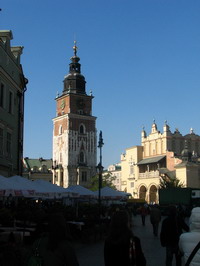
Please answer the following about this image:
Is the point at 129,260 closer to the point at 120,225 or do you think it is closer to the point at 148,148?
the point at 120,225

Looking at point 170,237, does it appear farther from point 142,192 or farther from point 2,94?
point 142,192

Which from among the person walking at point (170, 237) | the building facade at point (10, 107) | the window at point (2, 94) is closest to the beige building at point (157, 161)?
the building facade at point (10, 107)

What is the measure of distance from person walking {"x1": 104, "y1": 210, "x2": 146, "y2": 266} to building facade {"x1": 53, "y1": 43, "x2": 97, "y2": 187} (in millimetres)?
81010

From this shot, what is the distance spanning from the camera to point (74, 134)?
88.9m

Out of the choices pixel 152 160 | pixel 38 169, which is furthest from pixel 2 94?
pixel 38 169

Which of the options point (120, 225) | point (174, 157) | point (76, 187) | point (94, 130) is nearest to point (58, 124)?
point (94, 130)

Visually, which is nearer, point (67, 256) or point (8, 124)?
point (67, 256)

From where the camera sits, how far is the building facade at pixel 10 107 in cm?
2759

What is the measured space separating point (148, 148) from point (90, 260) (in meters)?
68.5

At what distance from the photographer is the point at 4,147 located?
28.1 metres

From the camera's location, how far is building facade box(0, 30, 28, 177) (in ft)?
90.5

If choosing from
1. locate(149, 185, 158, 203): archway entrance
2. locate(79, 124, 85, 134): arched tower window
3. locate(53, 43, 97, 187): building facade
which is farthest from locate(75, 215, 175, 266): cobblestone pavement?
locate(79, 124, 85, 134): arched tower window

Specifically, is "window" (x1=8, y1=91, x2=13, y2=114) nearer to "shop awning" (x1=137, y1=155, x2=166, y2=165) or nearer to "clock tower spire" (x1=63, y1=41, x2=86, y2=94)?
"shop awning" (x1=137, y1=155, x2=166, y2=165)

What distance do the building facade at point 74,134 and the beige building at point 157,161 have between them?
330 inches
